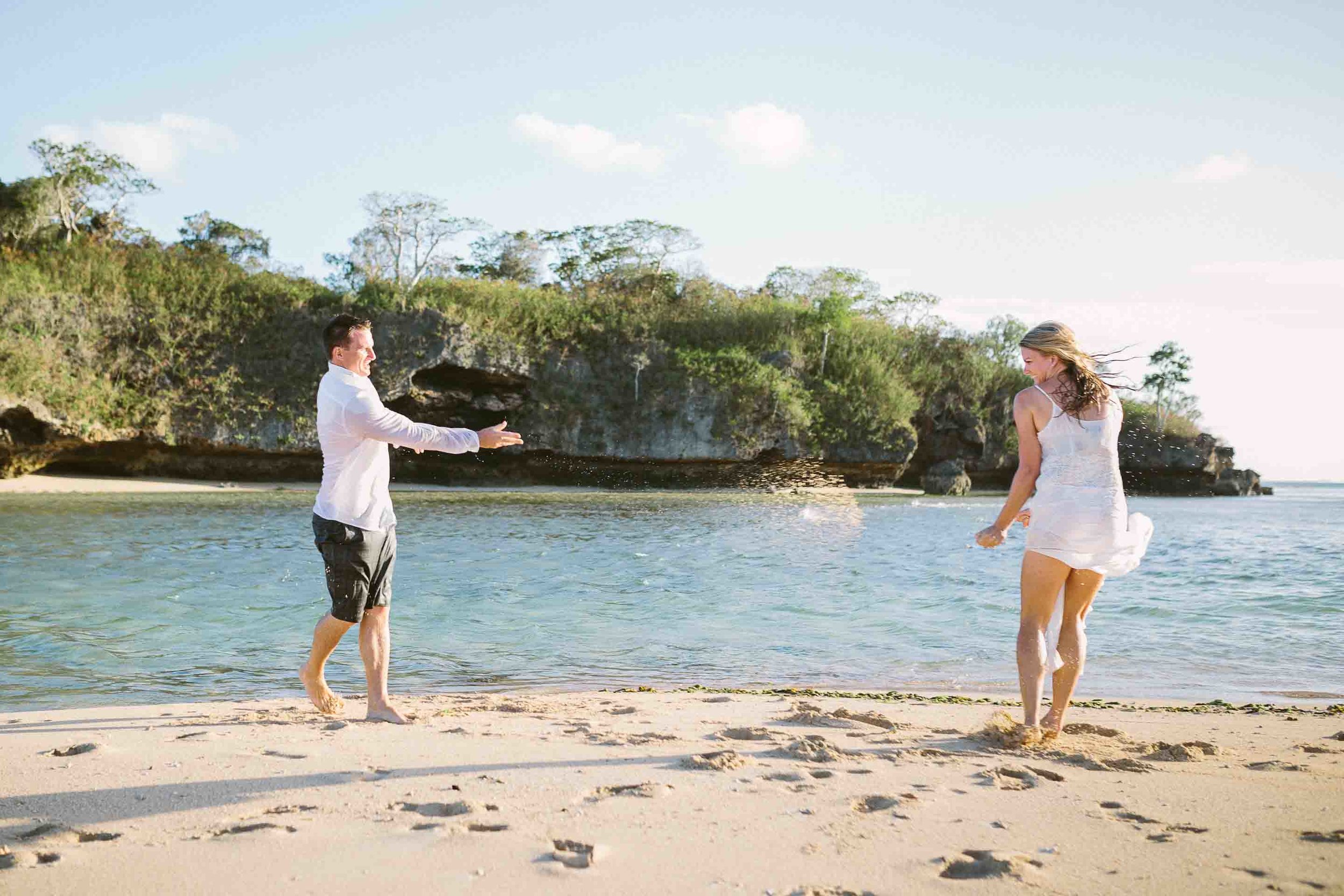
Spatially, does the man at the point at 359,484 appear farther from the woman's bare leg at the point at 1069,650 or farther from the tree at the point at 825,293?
the tree at the point at 825,293

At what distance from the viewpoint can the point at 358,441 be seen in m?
3.98

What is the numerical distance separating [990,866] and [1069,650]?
1764mm

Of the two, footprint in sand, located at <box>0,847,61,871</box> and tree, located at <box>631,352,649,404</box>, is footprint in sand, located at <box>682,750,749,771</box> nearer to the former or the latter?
footprint in sand, located at <box>0,847,61,871</box>

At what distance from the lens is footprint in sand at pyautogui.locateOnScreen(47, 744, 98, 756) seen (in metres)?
3.47

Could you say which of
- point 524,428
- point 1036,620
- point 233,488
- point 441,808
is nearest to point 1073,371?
point 1036,620

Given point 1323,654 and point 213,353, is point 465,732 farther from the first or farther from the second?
point 213,353

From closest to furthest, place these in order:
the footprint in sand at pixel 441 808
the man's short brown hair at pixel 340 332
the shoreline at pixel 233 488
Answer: the footprint in sand at pixel 441 808, the man's short brown hair at pixel 340 332, the shoreline at pixel 233 488

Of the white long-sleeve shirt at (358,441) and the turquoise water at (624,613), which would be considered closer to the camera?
the white long-sleeve shirt at (358,441)

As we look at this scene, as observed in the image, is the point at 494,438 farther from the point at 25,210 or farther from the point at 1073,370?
the point at 25,210

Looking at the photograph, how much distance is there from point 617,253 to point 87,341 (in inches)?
938

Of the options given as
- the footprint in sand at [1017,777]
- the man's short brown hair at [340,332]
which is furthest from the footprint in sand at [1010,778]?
the man's short brown hair at [340,332]

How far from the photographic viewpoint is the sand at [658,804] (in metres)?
2.38

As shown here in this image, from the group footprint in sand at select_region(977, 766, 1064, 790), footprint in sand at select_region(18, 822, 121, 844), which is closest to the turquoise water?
footprint in sand at select_region(977, 766, 1064, 790)

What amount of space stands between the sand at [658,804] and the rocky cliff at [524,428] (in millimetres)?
28782
